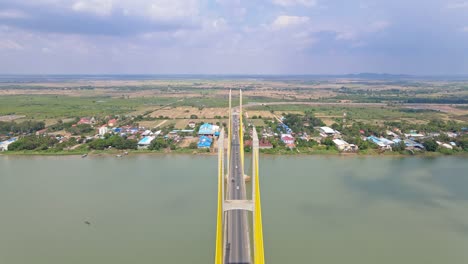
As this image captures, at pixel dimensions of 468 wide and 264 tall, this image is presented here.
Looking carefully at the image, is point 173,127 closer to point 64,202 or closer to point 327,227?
point 64,202

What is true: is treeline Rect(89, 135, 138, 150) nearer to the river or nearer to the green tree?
the river

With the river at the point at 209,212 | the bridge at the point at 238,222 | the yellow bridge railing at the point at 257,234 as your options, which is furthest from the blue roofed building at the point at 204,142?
the yellow bridge railing at the point at 257,234

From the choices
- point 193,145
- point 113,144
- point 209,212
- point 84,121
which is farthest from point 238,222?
point 84,121

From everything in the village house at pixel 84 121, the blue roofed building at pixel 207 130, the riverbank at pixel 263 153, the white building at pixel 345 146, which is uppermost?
the village house at pixel 84 121

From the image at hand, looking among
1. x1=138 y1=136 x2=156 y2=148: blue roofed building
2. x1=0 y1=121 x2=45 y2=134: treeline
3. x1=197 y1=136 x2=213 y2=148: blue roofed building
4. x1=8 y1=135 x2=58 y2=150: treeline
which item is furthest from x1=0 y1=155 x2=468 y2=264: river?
x1=0 y1=121 x2=45 y2=134: treeline

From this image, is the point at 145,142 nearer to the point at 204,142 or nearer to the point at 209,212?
the point at 204,142

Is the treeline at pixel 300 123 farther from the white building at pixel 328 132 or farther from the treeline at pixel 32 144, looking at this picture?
the treeline at pixel 32 144
